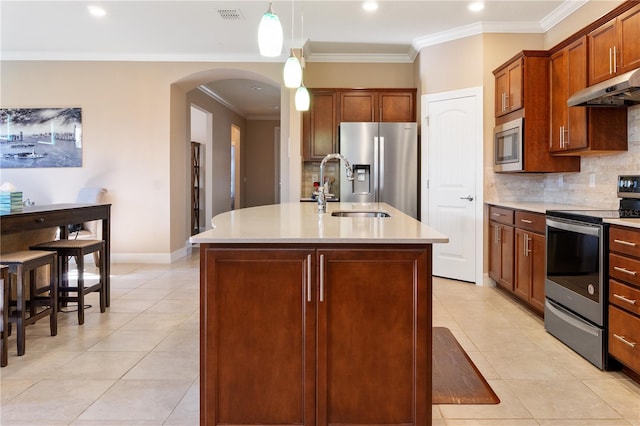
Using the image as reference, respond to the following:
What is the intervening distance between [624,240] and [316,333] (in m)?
1.78

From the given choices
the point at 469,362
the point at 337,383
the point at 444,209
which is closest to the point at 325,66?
the point at 444,209

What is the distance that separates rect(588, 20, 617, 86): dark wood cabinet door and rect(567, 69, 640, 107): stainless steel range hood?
0.62 ft

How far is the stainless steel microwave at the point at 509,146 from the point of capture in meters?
4.03

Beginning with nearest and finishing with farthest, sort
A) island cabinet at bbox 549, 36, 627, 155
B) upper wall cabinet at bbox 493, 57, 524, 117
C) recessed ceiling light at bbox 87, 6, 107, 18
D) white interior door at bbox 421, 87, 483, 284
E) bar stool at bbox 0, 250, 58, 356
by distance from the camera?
bar stool at bbox 0, 250, 58, 356 → island cabinet at bbox 549, 36, 627, 155 → upper wall cabinet at bbox 493, 57, 524, 117 → recessed ceiling light at bbox 87, 6, 107, 18 → white interior door at bbox 421, 87, 483, 284

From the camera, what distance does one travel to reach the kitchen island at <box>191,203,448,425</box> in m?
1.72

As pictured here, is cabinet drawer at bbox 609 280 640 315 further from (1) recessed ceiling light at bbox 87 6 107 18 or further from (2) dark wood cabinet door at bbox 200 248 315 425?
(1) recessed ceiling light at bbox 87 6 107 18

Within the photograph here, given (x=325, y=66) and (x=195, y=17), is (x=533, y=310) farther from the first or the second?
(x=195, y=17)

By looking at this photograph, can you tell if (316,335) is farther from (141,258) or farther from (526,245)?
(141,258)

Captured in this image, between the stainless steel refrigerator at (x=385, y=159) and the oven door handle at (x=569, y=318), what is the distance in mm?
2297

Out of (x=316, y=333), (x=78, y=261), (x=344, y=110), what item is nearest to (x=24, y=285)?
(x=78, y=261)

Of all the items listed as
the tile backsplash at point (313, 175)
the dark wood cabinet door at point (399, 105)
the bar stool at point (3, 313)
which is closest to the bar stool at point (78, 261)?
the bar stool at point (3, 313)

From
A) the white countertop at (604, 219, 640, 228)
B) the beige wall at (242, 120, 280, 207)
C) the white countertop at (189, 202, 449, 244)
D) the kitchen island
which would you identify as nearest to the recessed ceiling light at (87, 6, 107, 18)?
the white countertop at (189, 202, 449, 244)

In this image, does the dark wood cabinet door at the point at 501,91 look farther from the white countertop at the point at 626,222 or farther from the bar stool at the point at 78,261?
the bar stool at the point at 78,261

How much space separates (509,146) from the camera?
4.23m
